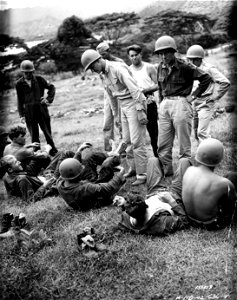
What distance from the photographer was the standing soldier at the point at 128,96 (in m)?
5.70

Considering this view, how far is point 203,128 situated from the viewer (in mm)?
6484

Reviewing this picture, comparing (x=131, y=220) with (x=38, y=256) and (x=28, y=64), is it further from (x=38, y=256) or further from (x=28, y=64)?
(x=28, y=64)

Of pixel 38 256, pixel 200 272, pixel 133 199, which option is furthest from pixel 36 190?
pixel 200 272

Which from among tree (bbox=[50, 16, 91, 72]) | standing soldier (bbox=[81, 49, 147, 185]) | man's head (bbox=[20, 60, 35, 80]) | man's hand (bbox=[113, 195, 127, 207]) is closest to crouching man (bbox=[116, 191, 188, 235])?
man's hand (bbox=[113, 195, 127, 207])

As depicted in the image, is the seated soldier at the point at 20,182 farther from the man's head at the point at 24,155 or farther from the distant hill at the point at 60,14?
the distant hill at the point at 60,14

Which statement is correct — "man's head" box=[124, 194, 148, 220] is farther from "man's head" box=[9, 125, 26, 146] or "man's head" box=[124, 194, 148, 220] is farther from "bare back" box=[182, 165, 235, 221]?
"man's head" box=[9, 125, 26, 146]

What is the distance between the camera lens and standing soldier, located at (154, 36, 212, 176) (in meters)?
5.54

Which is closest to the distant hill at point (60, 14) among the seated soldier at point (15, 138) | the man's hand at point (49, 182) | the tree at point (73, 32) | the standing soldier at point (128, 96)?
the tree at point (73, 32)

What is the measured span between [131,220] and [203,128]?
9.04 feet

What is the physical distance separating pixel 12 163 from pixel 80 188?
68.5 inches

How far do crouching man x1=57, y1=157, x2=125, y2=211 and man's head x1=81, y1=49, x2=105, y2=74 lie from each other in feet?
5.23

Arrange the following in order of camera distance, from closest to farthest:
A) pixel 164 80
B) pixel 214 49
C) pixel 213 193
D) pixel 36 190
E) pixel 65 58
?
1. pixel 213 193
2. pixel 164 80
3. pixel 36 190
4. pixel 214 49
5. pixel 65 58

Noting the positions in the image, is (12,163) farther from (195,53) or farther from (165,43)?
(195,53)

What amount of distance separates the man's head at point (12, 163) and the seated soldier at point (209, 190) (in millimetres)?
3212
